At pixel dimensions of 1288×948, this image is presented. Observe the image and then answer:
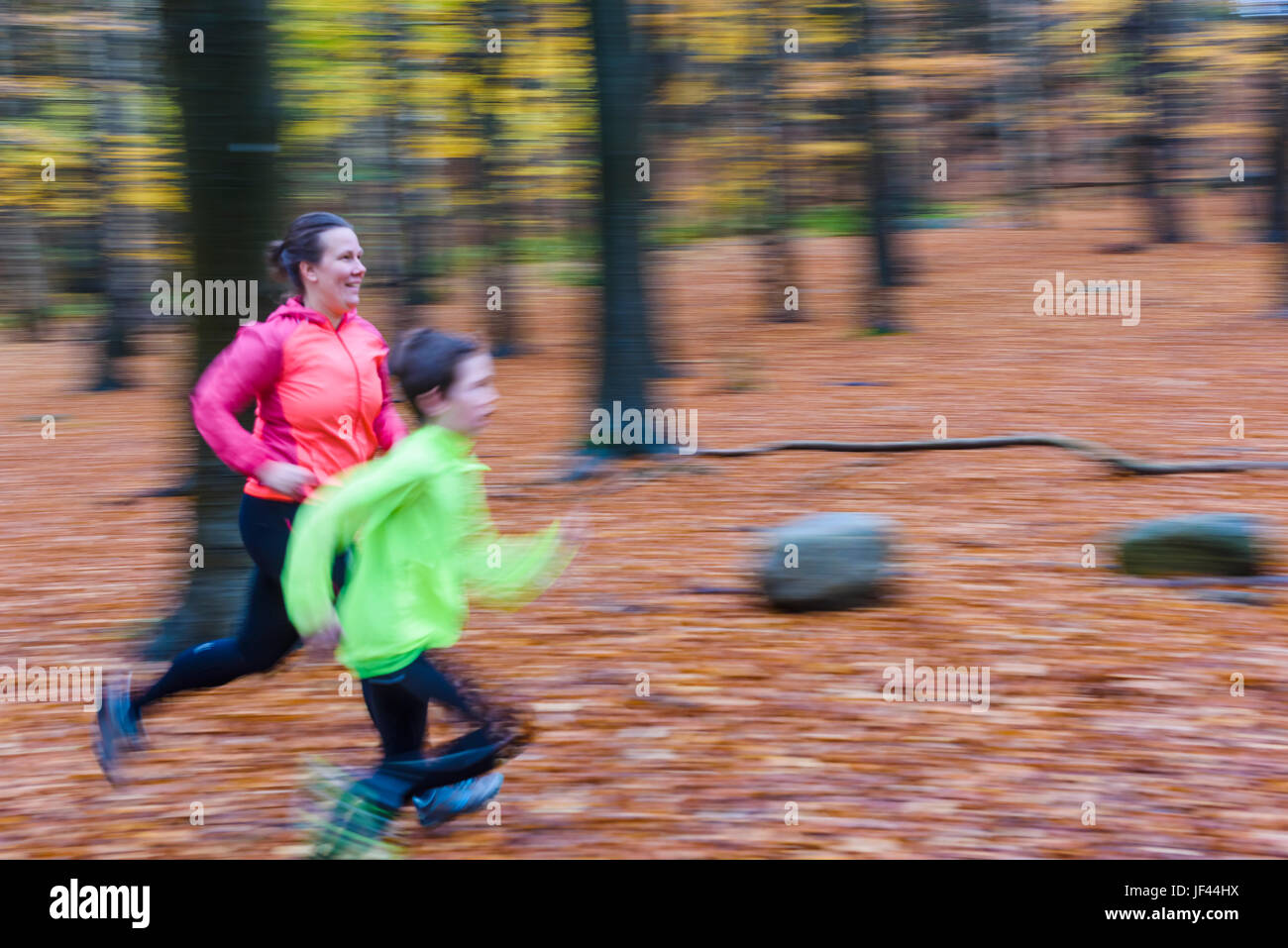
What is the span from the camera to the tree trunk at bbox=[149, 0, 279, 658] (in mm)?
5684

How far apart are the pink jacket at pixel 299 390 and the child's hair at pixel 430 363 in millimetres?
769

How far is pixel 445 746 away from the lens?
13.2 feet

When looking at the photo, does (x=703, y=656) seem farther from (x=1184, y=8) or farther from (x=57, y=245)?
(x=57, y=245)

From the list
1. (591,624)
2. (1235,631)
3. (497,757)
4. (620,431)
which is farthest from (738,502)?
(497,757)

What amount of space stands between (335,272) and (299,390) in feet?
1.40

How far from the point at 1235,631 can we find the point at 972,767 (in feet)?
7.02

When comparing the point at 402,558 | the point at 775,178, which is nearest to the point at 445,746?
the point at 402,558

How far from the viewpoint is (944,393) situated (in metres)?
14.8

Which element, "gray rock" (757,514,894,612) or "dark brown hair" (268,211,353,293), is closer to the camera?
"dark brown hair" (268,211,353,293)

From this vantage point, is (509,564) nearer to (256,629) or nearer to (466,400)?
(466,400)

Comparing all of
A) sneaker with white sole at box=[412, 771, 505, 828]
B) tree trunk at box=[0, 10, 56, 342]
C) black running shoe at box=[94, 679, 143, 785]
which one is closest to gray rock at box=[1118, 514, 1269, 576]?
sneaker with white sole at box=[412, 771, 505, 828]

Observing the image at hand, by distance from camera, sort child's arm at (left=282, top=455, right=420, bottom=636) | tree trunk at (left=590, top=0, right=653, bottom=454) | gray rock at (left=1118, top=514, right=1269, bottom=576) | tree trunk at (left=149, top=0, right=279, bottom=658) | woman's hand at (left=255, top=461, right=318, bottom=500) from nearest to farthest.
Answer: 1. child's arm at (left=282, top=455, right=420, bottom=636)
2. woman's hand at (left=255, top=461, right=318, bottom=500)
3. tree trunk at (left=149, top=0, right=279, bottom=658)
4. gray rock at (left=1118, top=514, right=1269, bottom=576)
5. tree trunk at (left=590, top=0, right=653, bottom=454)

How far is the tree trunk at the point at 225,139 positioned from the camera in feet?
18.6

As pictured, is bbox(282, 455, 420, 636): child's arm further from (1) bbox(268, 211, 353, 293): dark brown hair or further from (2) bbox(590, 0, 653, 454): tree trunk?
(2) bbox(590, 0, 653, 454): tree trunk
